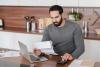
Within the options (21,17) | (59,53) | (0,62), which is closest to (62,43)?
(59,53)

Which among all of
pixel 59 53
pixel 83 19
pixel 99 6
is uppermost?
pixel 99 6

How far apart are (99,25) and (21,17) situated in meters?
1.76

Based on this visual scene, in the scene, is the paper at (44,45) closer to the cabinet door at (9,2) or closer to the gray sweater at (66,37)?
the gray sweater at (66,37)

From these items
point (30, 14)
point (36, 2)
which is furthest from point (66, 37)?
point (30, 14)

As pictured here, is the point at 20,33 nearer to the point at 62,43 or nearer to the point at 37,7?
the point at 37,7

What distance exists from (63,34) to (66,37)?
6cm

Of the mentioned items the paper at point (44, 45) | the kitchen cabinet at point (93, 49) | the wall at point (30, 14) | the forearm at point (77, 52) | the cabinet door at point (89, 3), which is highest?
the cabinet door at point (89, 3)

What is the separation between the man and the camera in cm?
262

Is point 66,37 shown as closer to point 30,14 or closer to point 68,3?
point 68,3

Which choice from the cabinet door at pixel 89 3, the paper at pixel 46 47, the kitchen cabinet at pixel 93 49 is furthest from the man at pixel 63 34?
the cabinet door at pixel 89 3

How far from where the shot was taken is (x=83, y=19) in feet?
12.7

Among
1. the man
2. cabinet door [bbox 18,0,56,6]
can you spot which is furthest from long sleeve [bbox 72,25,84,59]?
cabinet door [bbox 18,0,56,6]

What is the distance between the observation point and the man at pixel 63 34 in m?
2.62

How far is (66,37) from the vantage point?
106 inches
